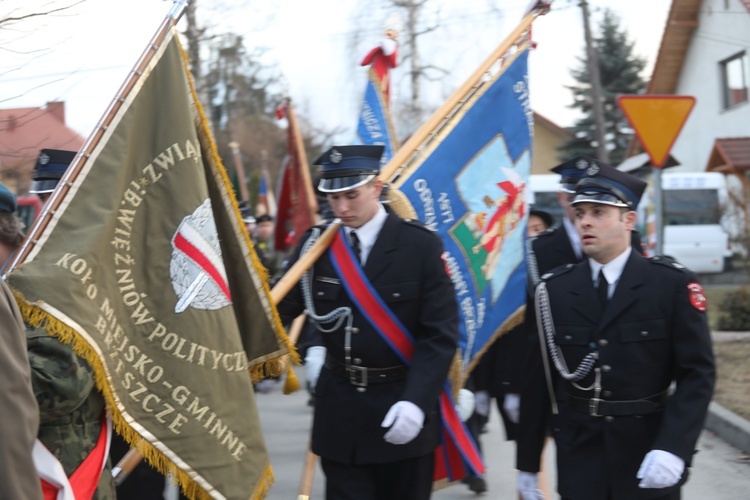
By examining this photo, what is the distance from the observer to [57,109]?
194 inches

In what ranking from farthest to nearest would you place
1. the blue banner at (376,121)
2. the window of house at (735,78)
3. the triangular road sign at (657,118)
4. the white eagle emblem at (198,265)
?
the window of house at (735,78)
the triangular road sign at (657,118)
the blue banner at (376,121)
the white eagle emblem at (198,265)

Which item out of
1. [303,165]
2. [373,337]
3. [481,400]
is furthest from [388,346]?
Result: [303,165]

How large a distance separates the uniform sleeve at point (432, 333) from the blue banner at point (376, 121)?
8.82 ft

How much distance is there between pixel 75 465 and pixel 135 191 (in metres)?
0.88

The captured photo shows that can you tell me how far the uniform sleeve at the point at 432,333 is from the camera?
423 centimetres

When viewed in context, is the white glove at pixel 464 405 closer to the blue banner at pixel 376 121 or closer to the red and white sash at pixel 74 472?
the red and white sash at pixel 74 472

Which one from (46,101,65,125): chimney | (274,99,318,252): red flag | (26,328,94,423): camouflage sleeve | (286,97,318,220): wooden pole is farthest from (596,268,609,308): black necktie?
(286,97,318,220): wooden pole

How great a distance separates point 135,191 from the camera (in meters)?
3.42

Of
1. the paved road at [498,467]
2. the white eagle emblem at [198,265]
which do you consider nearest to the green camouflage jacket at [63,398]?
the white eagle emblem at [198,265]

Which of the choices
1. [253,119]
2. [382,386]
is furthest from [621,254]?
[253,119]

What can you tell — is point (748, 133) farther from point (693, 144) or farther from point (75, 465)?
point (75, 465)

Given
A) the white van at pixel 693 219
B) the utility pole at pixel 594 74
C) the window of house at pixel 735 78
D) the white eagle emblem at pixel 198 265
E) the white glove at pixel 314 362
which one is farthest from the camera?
the window of house at pixel 735 78

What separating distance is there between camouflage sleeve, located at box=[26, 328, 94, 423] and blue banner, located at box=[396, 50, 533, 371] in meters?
2.76

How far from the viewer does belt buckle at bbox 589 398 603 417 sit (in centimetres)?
391
